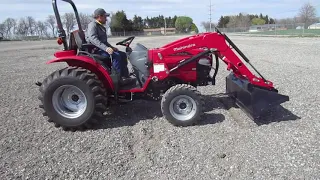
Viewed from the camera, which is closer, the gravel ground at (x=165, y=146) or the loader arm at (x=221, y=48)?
the gravel ground at (x=165, y=146)

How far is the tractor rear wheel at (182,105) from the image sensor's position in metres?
5.11

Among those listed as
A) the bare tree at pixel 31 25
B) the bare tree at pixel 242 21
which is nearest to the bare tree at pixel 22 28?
the bare tree at pixel 31 25

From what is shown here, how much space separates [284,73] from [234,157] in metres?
6.59

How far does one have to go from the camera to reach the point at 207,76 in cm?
585

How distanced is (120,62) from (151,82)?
701mm

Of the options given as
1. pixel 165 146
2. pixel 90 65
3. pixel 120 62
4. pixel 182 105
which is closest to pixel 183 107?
pixel 182 105

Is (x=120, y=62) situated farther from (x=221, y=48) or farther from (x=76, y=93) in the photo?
(x=221, y=48)

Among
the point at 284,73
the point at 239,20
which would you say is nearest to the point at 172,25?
the point at 239,20

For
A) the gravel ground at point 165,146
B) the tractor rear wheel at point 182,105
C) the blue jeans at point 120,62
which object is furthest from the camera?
the blue jeans at point 120,62

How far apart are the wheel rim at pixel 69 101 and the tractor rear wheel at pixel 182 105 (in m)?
1.42

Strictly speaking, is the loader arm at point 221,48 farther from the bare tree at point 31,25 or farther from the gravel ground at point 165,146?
the bare tree at point 31,25

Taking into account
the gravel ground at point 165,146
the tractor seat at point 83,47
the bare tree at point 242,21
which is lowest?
the gravel ground at point 165,146

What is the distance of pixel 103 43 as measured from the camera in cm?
536

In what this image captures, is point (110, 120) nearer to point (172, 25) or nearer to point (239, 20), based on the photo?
point (239, 20)
